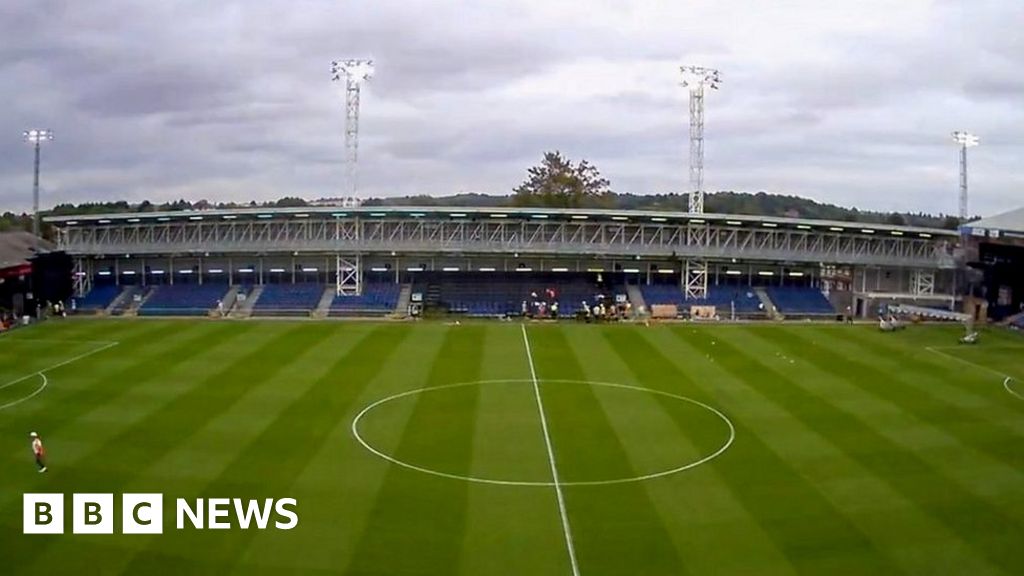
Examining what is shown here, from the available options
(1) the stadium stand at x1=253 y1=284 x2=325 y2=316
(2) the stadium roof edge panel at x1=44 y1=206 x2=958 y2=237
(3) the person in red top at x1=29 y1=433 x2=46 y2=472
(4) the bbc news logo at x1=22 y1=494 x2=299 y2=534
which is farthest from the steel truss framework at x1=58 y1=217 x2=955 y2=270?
(4) the bbc news logo at x1=22 y1=494 x2=299 y2=534

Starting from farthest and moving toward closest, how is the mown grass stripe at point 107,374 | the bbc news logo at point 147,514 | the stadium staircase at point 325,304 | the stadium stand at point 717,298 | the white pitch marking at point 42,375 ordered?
the stadium stand at point 717,298 → the stadium staircase at point 325,304 → the white pitch marking at point 42,375 → the mown grass stripe at point 107,374 → the bbc news logo at point 147,514

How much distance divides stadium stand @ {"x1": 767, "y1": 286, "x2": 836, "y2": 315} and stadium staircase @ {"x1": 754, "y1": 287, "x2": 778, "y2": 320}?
310mm

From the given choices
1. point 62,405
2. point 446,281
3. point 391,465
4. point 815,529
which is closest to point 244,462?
point 391,465

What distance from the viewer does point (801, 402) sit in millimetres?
30484

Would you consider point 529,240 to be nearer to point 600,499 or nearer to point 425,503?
point 600,499

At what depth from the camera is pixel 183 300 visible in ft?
191

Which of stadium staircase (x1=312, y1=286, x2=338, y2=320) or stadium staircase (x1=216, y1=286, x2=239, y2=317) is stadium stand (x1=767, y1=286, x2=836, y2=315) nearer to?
stadium staircase (x1=312, y1=286, x2=338, y2=320)

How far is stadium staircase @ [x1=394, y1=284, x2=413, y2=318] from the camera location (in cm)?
5500

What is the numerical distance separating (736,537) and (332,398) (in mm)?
16586

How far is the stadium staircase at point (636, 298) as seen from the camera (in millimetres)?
55191

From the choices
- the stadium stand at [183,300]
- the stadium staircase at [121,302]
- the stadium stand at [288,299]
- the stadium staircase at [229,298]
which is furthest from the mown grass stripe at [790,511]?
the stadium staircase at [121,302]

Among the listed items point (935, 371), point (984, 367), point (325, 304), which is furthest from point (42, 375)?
point (984, 367)

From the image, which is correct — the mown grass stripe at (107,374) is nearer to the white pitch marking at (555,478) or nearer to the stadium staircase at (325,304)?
the stadium staircase at (325,304)

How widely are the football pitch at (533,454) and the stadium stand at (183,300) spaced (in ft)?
43.4
